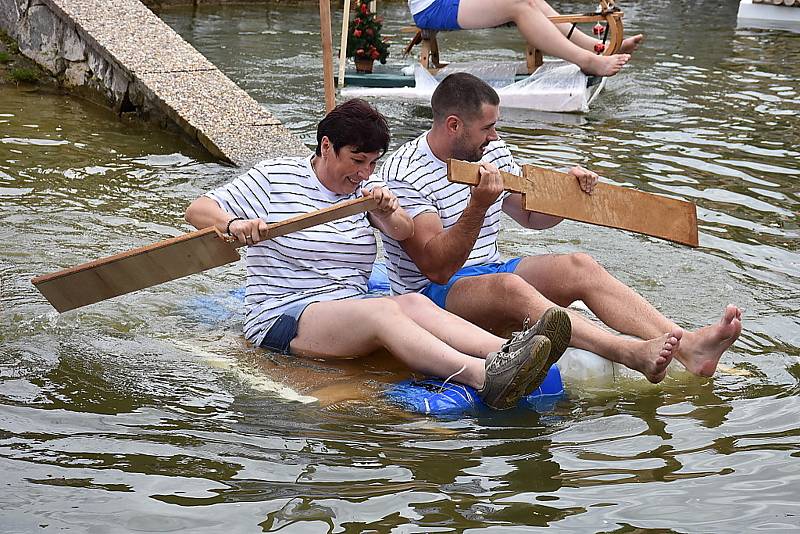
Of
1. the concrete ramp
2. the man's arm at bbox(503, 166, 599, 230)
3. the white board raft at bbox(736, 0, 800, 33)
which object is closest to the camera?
the man's arm at bbox(503, 166, 599, 230)

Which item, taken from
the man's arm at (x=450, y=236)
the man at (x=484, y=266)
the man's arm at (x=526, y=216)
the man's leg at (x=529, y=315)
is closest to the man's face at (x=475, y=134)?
the man at (x=484, y=266)

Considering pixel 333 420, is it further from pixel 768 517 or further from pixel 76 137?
pixel 76 137

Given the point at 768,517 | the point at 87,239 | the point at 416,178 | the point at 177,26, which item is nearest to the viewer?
the point at 768,517

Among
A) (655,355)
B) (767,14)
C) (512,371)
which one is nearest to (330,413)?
(512,371)

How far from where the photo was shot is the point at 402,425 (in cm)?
416

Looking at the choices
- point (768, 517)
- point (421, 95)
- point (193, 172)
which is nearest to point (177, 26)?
point (421, 95)

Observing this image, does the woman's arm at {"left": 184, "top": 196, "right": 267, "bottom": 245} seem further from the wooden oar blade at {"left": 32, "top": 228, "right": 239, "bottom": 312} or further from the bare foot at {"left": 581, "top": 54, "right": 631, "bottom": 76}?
the bare foot at {"left": 581, "top": 54, "right": 631, "bottom": 76}

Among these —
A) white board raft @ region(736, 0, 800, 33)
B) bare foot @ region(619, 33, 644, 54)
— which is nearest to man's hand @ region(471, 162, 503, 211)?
bare foot @ region(619, 33, 644, 54)

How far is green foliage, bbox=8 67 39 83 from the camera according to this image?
952 cm

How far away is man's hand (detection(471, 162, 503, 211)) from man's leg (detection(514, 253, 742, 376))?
0.50m

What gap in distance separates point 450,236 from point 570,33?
5765 millimetres

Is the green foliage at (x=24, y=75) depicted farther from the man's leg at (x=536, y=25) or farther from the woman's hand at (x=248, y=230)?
the woman's hand at (x=248, y=230)

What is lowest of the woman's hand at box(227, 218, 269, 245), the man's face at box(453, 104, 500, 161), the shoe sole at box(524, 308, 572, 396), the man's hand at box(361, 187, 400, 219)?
the shoe sole at box(524, 308, 572, 396)

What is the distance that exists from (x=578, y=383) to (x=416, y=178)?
101 centimetres
